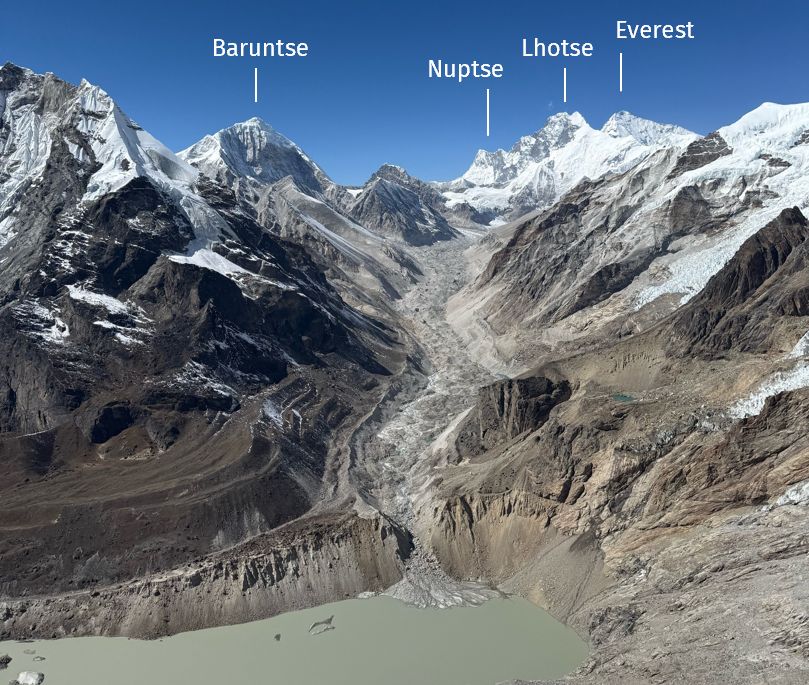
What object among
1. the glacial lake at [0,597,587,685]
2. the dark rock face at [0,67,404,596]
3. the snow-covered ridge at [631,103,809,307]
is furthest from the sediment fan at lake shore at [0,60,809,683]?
the glacial lake at [0,597,587,685]

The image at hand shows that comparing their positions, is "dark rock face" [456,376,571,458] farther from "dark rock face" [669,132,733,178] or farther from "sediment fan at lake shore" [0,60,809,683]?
"dark rock face" [669,132,733,178]

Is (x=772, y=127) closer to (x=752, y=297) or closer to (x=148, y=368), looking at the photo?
(x=752, y=297)

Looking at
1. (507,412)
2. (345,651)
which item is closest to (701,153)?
(507,412)

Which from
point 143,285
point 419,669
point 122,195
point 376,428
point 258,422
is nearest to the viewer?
point 419,669

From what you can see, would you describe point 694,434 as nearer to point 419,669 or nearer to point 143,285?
point 419,669

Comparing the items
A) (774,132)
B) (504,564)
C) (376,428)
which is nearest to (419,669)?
(504,564)

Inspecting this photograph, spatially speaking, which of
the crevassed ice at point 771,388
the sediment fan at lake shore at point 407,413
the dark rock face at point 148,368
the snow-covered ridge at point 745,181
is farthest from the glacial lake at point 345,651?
the snow-covered ridge at point 745,181
